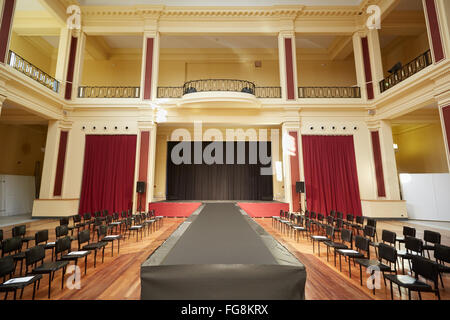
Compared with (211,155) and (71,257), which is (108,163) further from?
(71,257)

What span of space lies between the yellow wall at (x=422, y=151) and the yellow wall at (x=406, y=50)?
10.6 feet

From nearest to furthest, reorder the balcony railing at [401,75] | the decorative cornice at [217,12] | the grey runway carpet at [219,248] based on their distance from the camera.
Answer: the grey runway carpet at [219,248], the balcony railing at [401,75], the decorative cornice at [217,12]

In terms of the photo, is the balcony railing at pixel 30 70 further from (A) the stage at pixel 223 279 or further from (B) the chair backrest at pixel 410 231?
(B) the chair backrest at pixel 410 231

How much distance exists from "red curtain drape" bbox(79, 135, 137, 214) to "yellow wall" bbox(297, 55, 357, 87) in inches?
362

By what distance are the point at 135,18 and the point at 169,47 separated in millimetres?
2333

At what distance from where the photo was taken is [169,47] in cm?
1177

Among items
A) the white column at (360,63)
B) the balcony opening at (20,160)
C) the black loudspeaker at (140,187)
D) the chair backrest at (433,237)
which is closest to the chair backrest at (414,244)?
the chair backrest at (433,237)

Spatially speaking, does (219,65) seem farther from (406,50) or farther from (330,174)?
(406,50)

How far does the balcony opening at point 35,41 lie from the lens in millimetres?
7745

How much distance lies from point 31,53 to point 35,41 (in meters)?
0.60

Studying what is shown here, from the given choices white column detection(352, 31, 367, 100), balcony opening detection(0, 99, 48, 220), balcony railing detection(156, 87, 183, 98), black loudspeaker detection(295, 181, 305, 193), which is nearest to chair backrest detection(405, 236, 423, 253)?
black loudspeaker detection(295, 181, 305, 193)

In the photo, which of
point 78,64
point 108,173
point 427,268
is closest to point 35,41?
point 78,64

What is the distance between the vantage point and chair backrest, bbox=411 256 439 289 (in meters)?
2.30

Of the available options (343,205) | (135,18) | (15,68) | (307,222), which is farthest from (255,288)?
(135,18)
